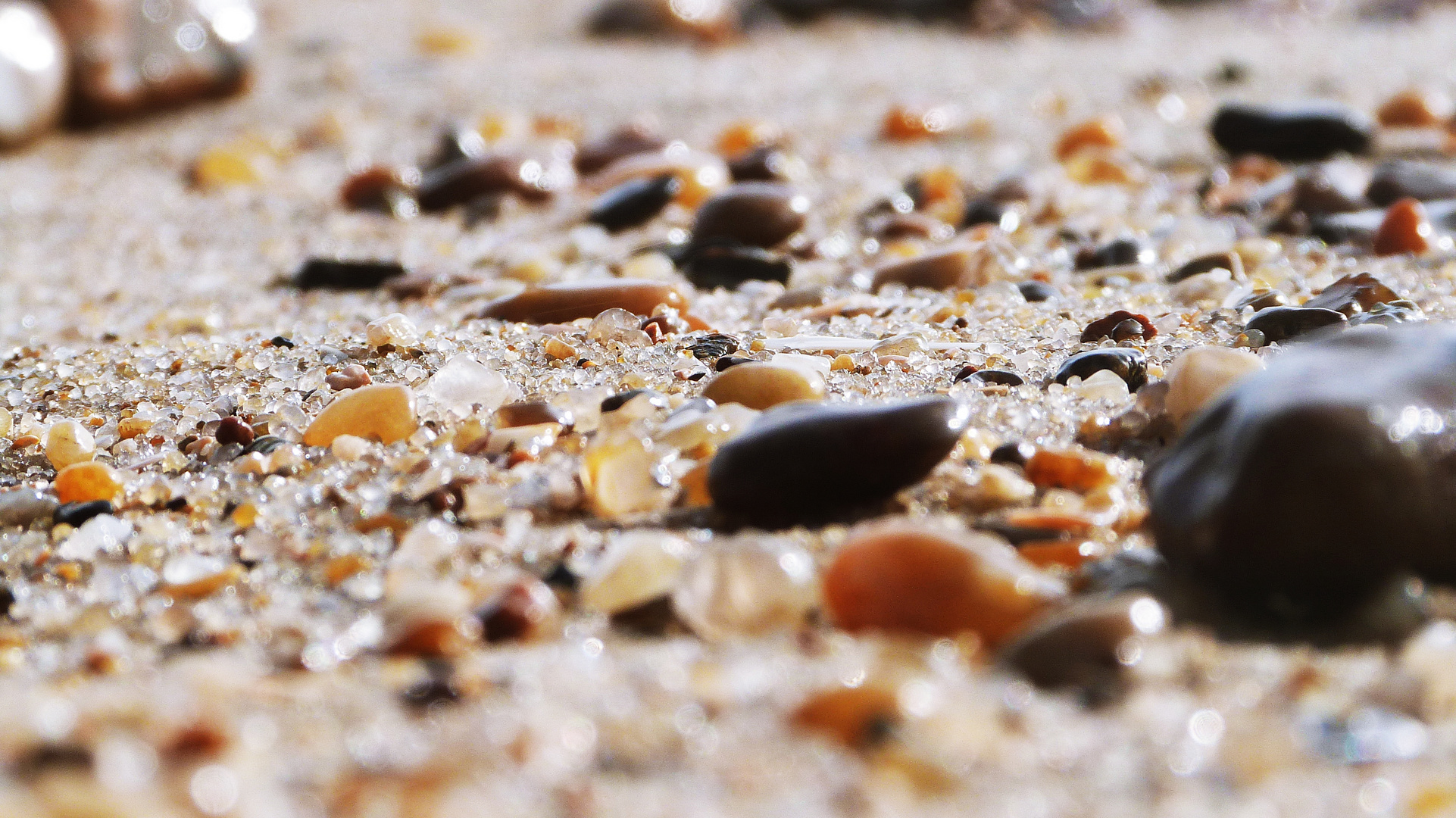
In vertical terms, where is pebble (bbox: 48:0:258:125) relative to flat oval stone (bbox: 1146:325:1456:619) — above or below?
below

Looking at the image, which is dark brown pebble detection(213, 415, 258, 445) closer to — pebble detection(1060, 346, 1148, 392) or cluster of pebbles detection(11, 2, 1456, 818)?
cluster of pebbles detection(11, 2, 1456, 818)

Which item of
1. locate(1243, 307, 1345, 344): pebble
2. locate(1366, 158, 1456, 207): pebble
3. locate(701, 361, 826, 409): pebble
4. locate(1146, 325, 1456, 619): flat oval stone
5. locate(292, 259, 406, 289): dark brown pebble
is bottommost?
locate(292, 259, 406, 289): dark brown pebble

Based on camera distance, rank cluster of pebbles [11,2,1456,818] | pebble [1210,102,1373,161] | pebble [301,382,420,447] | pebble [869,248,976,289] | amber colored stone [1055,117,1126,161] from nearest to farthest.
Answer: cluster of pebbles [11,2,1456,818]
pebble [301,382,420,447]
pebble [869,248,976,289]
pebble [1210,102,1373,161]
amber colored stone [1055,117,1126,161]

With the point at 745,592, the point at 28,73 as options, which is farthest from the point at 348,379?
the point at 28,73

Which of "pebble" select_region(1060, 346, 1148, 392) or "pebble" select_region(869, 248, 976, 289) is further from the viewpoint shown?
"pebble" select_region(869, 248, 976, 289)

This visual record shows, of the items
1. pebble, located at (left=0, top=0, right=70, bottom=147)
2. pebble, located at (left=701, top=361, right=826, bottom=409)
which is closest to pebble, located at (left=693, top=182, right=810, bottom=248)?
pebble, located at (left=701, top=361, right=826, bottom=409)

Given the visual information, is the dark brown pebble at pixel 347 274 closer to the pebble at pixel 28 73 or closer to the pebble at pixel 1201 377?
the pebble at pixel 1201 377
